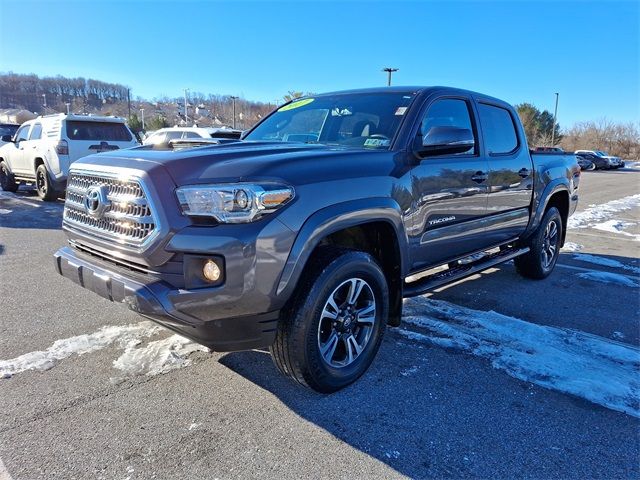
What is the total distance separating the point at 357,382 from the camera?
3.16m

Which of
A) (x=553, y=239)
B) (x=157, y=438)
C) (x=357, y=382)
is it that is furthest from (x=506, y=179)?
(x=157, y=438)

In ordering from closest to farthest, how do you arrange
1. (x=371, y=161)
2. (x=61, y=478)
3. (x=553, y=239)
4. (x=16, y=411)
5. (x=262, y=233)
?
(x=61, y=478), (x=262, y=233), (x=16, y=411), (x=371, y=161), (x=553, y=239)

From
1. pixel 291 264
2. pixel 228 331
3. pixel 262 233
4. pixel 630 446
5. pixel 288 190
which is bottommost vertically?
pixel 630 446

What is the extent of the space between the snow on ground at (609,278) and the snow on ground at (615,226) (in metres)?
3.78

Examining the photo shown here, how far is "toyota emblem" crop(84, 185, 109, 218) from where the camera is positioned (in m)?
2.82

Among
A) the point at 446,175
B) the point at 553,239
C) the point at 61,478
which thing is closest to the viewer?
the point at 61,478

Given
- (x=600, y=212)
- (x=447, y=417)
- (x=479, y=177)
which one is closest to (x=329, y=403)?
(x=447, y=417)

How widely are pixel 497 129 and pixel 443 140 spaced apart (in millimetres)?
1709

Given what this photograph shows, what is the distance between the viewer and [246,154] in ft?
9.28

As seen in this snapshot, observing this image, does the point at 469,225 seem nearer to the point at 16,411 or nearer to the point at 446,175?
the point at 446,175

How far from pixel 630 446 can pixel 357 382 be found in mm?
1540

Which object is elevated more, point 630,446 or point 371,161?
point 371,161

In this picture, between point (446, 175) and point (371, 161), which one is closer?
point (371, 161)

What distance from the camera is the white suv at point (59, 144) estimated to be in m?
10.1
